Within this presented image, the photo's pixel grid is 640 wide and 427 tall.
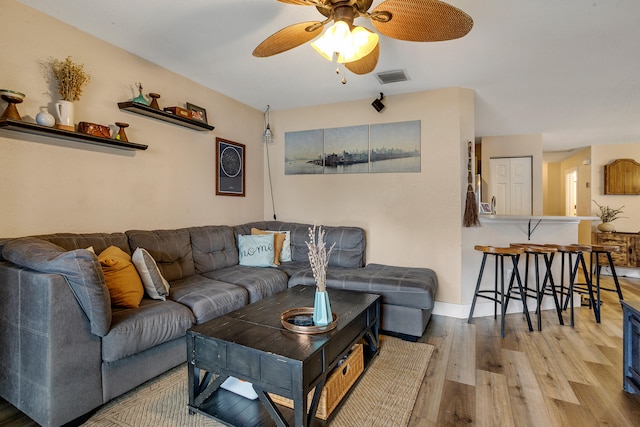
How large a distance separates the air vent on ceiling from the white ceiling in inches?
3.0

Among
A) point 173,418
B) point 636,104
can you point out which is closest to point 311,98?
point 173,418

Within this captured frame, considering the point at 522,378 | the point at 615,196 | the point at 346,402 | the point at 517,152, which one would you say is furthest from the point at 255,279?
the point at 615,196

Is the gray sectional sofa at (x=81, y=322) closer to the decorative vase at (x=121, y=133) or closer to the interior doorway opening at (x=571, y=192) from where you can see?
the decorative vase at (x=121, y=133)

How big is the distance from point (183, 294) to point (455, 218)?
106 inches

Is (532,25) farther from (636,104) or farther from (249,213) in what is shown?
(249,213)

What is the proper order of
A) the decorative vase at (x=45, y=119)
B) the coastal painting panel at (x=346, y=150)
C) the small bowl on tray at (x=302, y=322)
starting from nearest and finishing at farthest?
the small bowl on tray at (x=302, y=322) < the decorative vase at (x=45, y=119) < the coastal painting panel at (x=346, y=150)

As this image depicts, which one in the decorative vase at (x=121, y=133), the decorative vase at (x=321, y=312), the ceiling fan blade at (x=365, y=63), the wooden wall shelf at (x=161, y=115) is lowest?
the decorative vase at (x=321, y=312)

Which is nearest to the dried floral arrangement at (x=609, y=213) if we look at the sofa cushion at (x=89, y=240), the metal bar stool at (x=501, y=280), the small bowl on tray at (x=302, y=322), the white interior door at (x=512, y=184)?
the white interior door at (x=512, y=184)

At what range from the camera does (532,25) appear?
2227mm

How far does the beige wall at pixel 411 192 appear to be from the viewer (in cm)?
338

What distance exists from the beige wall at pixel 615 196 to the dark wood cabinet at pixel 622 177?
11 cm

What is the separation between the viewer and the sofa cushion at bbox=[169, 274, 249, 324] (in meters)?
2.19

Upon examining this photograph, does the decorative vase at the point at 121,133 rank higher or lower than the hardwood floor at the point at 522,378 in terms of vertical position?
higher

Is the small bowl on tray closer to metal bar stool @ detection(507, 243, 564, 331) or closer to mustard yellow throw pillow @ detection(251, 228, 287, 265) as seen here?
mustard yellow throw pillow @ detection(251, 228, 287, 265)
